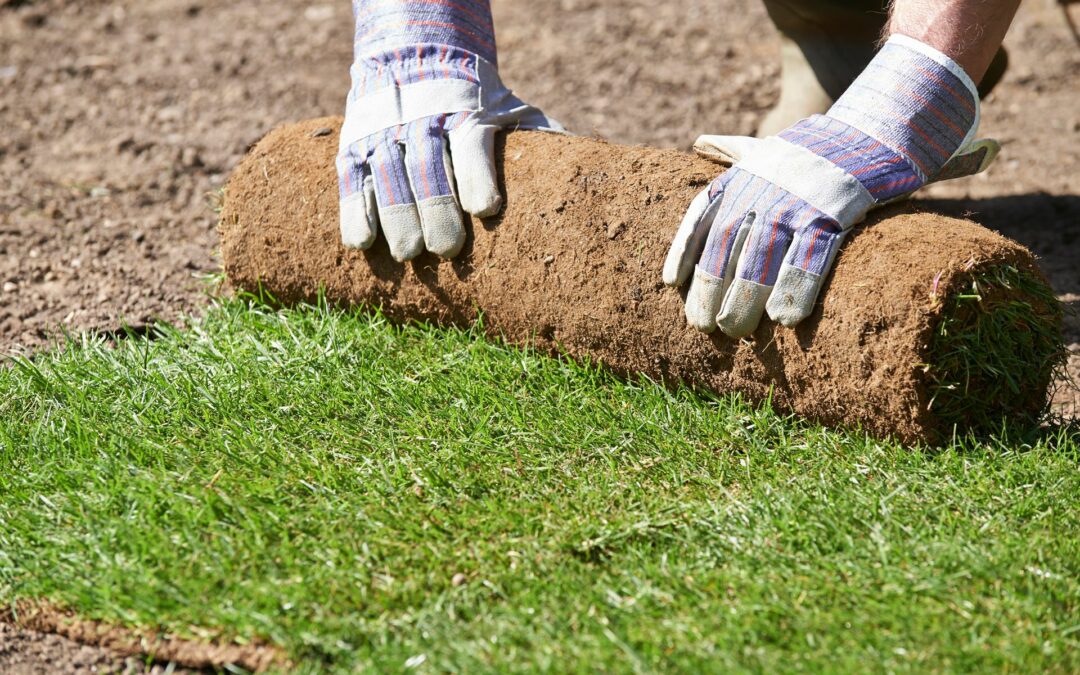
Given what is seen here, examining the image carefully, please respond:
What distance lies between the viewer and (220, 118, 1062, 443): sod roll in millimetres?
2482

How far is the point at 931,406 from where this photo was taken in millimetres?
2518

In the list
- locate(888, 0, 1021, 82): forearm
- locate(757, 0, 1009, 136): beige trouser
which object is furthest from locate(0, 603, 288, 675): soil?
locate(757, 0, 1009, 136): beige trouser

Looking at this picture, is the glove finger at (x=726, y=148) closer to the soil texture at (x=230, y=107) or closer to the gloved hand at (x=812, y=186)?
the gloved hand at (x=812, y=186)

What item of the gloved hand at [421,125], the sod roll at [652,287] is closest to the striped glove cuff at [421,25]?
the gloved hand at [421,125]

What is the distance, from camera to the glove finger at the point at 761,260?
257 centimetres

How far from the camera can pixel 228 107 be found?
18.4 ft

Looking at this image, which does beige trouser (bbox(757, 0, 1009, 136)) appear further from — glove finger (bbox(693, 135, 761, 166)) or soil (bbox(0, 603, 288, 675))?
soil (bbox(0, 603, 288, 675))

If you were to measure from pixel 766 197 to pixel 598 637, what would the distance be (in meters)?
1.13

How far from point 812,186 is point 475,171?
0.92 metres

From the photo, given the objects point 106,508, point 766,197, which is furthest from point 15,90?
point 766,197

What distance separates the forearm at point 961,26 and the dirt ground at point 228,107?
1.03 meters

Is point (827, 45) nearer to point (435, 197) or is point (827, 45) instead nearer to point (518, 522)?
point (435, 197)

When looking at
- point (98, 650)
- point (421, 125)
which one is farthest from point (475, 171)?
point (98, 650)

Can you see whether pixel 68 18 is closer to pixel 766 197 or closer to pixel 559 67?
pixel 559 67
